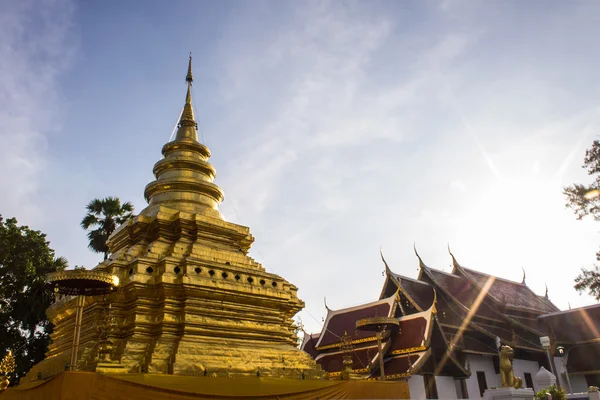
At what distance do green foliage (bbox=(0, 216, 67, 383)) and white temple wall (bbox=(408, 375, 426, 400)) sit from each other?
11.3 metres

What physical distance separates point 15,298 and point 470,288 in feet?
58.7

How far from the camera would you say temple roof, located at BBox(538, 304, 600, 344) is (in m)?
21.6

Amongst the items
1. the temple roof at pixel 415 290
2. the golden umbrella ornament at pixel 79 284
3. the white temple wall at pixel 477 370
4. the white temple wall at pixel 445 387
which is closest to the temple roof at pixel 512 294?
the temple roof at pixel 415 290

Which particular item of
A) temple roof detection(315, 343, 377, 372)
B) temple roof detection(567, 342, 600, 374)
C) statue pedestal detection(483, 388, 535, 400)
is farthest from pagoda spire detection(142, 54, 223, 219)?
temple roof detection(567, 342, 600, 374)

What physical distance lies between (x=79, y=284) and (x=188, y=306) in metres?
1.89

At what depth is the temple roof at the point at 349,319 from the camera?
16.6m

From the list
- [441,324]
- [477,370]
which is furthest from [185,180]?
[477,370]

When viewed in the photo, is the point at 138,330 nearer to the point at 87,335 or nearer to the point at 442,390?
the point at 87,335

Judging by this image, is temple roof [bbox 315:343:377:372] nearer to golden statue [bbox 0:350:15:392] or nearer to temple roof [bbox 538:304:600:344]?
golden statue [bbox 0:350:15:392]

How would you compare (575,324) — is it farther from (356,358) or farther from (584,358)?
(356,358)

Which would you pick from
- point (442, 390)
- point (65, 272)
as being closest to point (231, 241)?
point (65, 272)

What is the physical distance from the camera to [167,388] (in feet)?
21.1

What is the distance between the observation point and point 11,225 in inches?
635

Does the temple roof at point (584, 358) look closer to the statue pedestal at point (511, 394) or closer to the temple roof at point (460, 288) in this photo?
the temple roof at point (460, 288)
